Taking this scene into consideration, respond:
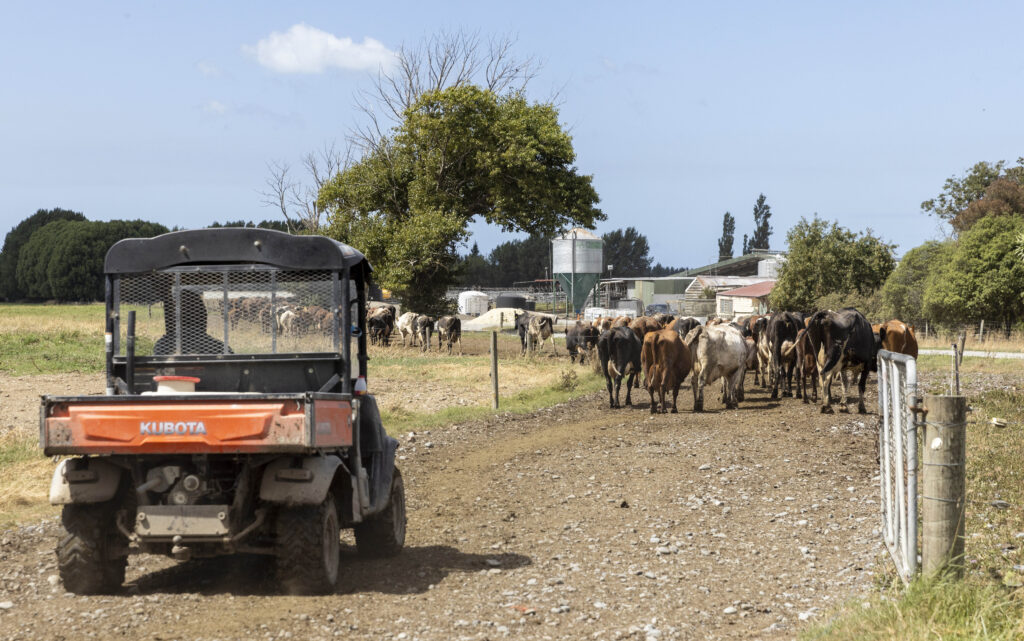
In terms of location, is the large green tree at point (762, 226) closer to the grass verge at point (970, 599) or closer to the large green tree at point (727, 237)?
the large green tree at point (727, 237)

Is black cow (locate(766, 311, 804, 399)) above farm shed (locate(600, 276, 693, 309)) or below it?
below

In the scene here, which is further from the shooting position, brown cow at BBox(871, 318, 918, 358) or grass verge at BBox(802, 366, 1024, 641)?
brown cow at BBox(871, 318, 918, 358)

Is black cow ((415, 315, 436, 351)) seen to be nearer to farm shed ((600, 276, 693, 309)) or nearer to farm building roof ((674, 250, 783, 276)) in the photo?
farm shed ((600, 276, 693, 309))

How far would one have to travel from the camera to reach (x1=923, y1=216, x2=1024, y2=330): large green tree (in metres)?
44.5

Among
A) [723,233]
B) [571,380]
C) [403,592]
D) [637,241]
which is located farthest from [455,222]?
[637,241]

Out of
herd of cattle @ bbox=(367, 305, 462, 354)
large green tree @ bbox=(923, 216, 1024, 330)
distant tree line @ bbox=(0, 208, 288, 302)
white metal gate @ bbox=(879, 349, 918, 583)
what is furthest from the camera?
distant tree line @ bbox=(0, 208, 288, 302)

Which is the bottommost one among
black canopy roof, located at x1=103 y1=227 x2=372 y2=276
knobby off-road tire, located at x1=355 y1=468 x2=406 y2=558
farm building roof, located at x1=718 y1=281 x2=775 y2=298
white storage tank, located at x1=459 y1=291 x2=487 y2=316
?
→ knobby off-road tire, located at x1=355 y1=468 x2=406 y2=558

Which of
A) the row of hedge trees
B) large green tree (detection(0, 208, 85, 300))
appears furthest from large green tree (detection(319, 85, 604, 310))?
large green tree (detection(0, 208, 85, 300))

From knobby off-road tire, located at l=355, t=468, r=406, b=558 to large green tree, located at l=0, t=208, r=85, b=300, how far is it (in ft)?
417

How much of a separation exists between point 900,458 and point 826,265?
52.9 metres

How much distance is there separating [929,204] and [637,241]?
315 feet

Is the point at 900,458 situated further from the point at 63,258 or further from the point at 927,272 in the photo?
the point at 63,258

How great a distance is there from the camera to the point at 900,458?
6.26 meters

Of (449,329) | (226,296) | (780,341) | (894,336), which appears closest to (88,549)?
(226,296)
